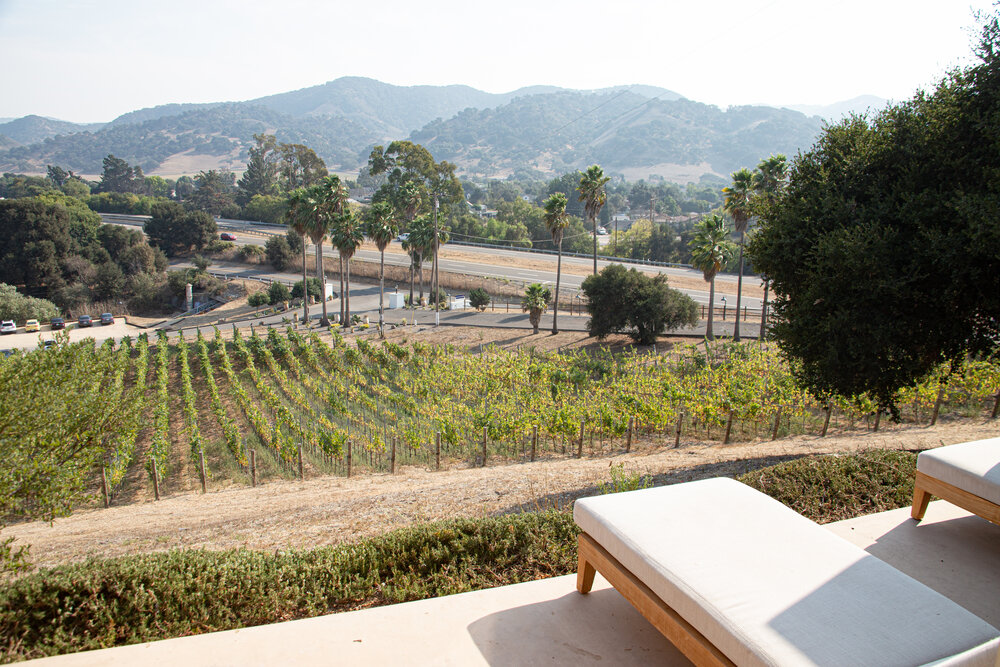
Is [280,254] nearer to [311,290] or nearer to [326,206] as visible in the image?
[311,290]

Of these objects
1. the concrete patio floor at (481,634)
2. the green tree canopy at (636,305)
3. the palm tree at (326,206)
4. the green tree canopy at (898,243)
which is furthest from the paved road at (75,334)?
the green tree canopy at (898,243)

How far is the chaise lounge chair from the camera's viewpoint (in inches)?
212

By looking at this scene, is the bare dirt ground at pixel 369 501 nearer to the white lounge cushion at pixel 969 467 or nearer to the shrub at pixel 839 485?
the shrub at pixel 839 485

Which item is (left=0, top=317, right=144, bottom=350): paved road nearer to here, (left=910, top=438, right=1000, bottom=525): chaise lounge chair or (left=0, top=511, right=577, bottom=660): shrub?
(left=0, top=511, right=577, bottom=660): shrub

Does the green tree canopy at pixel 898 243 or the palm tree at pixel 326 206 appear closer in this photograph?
the green tree canopy at pixel 898 243

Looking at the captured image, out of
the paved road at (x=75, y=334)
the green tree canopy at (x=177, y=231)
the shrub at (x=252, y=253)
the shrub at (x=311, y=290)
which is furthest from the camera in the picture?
the green tree canopy at (x=177, y=231)

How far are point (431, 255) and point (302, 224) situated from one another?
38.7 feet

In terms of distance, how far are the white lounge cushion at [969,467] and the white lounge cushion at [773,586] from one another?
2475 millimetres

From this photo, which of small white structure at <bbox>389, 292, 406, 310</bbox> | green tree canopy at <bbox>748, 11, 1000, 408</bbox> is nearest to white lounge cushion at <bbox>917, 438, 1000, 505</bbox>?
green tree canopy at <bbox>748, 11, 1000, 408</bbox>

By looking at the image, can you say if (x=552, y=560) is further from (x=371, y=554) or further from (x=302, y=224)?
(x=302, y=224)

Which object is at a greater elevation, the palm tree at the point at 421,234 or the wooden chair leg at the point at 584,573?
the palm tree at the point at 421,234

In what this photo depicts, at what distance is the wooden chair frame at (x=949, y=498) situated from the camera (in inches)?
211

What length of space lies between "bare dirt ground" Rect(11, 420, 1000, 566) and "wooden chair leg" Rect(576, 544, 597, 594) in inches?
138

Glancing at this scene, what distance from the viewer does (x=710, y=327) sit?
116 ft
